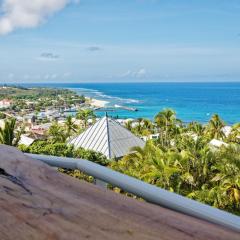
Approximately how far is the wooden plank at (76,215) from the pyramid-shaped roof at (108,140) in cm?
2274

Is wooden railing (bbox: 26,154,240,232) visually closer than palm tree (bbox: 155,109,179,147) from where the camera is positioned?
Yes

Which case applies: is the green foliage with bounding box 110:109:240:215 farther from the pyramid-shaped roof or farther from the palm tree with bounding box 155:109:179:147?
the palm tree with bounding box 155:109:179:147

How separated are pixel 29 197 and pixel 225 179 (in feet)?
53.4

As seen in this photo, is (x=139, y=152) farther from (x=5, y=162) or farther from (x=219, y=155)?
(x=5, y=162)

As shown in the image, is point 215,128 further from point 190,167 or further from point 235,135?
point 190,167

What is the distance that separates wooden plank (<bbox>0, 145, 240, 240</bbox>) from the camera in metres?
0.72

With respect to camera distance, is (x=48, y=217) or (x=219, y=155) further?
(x=219, y=155)

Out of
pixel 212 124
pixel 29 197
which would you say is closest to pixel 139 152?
pixel 212 124

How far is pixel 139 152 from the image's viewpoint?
1973cm

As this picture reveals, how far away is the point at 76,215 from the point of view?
2.63 feet

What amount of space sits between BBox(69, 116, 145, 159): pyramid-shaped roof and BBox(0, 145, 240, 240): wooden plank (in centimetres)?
2274

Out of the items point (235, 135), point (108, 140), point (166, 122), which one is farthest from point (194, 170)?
point (235, 135)

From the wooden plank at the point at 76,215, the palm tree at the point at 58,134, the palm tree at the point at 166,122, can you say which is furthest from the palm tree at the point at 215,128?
the wooden plank at the point at 76,215

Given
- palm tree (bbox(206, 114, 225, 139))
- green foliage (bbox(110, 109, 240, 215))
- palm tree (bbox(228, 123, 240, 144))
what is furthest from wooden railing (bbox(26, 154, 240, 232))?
palm tree (bbox(206, 114, 225, 139))
